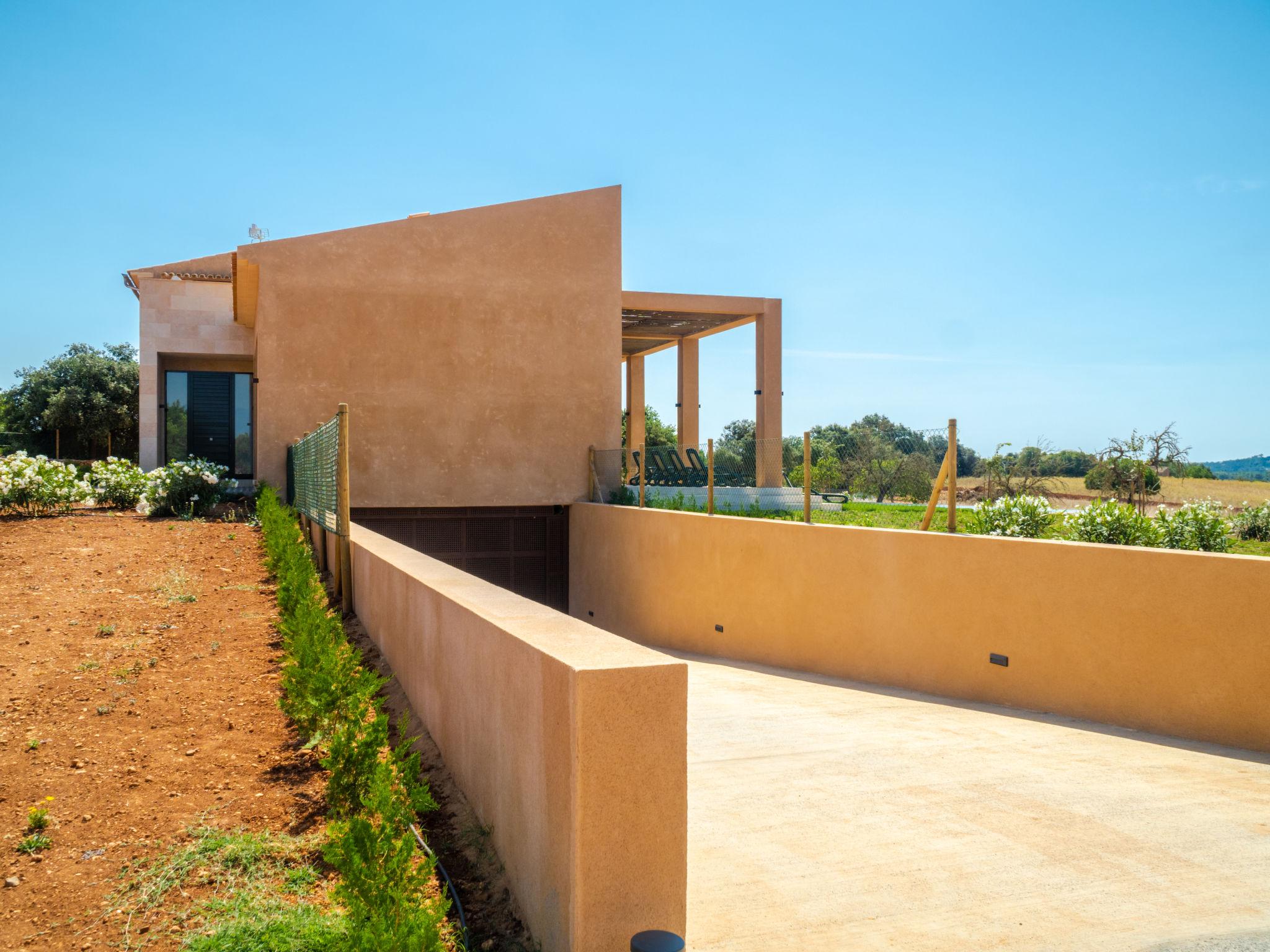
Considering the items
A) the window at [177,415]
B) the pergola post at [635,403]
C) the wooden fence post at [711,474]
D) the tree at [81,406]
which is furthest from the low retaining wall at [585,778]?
the tree at [81,406]

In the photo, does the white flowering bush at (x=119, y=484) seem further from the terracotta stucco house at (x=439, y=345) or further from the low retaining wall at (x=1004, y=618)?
the low retaining wall at (x=1004, y=618)

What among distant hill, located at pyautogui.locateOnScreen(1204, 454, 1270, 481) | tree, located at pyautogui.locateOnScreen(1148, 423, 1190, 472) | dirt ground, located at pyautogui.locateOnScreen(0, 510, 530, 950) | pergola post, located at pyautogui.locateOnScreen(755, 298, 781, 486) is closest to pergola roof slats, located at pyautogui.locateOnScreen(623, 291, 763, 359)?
pergola post, located at pyautogui.locateOnScreen(755, 298, 781, 486)

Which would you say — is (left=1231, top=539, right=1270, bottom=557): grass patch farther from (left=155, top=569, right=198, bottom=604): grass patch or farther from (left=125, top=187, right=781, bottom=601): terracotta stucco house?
(left=125, top=187, right=781, bottom=601): terracotta stucco house

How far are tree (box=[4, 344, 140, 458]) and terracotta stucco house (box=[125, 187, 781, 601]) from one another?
16098 millimetres

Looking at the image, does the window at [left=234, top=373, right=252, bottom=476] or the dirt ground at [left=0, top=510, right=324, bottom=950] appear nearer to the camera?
the dirt ground at [left=0, top=510, right=324, bottom=950]

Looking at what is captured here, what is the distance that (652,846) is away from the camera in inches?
98.8

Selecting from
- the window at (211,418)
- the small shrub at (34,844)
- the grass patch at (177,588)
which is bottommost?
the small shrub at (34,844)

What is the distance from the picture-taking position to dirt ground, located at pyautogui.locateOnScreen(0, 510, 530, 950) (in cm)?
306

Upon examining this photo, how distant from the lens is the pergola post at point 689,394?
2031 cm

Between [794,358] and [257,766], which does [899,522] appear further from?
[794,358]

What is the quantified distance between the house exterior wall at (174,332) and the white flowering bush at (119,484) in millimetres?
1975

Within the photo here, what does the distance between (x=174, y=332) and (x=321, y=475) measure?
31.8 feet

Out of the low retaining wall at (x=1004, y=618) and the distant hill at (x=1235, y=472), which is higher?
the distant hill at (x=1235, y=472)

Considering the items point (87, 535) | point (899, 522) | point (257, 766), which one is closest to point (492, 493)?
point (87, 535)
